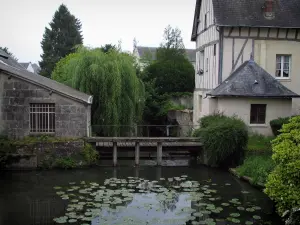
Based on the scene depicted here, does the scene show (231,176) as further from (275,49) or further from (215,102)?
(275,49)

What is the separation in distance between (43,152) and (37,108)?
1.95m

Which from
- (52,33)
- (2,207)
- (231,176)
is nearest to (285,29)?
(231,176)

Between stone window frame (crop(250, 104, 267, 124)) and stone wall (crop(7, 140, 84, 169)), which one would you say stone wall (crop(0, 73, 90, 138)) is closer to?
stone wall (crop(7, 140, 84, 169))

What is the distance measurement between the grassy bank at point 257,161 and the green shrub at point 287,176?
122 inches

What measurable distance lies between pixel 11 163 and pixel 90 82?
546 cm

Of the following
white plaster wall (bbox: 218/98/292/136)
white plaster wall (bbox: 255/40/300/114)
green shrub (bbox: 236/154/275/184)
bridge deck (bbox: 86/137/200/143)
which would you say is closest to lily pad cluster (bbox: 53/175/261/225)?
green shrub (bbox: 236/154/275/184)

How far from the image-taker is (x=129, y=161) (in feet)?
60.4

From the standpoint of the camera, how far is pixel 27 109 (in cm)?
1638

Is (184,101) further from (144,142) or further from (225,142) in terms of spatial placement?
(225,142)

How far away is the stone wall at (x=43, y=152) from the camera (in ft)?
51.5

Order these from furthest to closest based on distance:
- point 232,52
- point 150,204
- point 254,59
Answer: point 254,59, point 232,52, point 150,204

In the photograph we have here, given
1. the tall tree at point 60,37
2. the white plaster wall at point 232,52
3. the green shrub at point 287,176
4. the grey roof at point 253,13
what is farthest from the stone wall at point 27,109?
the tall tree at point 60,37

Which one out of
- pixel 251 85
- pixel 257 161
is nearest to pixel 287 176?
pixel 257 161

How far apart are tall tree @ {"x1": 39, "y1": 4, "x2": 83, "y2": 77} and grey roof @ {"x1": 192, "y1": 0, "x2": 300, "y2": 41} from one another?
27.1 m
